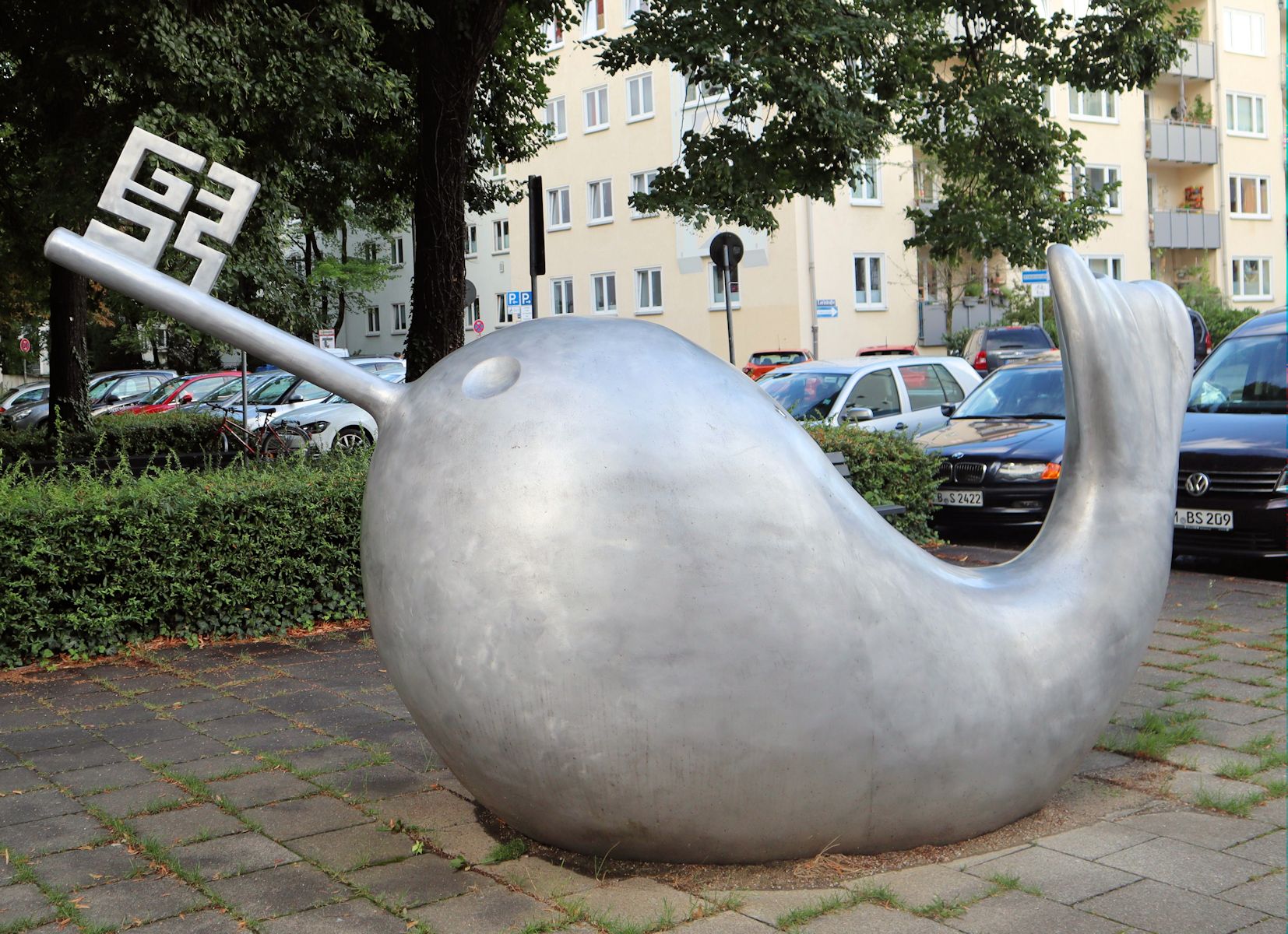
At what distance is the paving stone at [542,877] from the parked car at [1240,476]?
271 inches

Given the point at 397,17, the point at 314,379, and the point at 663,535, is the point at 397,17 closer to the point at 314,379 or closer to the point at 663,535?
the point at 314,379

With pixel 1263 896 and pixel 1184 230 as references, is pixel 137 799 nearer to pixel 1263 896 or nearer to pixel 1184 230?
pixel 1263 896

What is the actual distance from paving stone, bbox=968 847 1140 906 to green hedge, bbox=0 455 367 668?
5505 millimetres

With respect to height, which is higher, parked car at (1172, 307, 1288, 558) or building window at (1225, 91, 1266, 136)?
building window at (1225, 91, 1266, 136)

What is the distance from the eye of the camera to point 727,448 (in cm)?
385

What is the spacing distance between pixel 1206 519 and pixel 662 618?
23.6ft

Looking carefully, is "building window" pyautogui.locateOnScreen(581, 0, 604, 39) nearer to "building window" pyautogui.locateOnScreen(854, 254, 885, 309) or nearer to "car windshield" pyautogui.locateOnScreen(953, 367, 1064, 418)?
"building window" pyautogui.locateOnScreen(854, 254, 885, 309)

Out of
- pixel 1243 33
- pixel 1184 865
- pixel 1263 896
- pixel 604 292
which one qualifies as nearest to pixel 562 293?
pixel 604 292

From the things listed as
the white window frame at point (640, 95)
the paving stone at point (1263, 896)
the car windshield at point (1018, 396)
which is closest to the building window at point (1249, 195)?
the white window frame at point (640, 95)

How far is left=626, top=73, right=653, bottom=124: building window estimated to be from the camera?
46531 millimetres

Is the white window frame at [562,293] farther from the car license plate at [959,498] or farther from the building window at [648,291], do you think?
the car license plate at [959,498]

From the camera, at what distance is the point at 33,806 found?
5031 mm

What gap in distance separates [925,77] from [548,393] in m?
12.5

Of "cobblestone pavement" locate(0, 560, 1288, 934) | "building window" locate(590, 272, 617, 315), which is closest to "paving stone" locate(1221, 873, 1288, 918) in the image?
"cobblestone pavement" locate(0, 560, 1288, 934)
